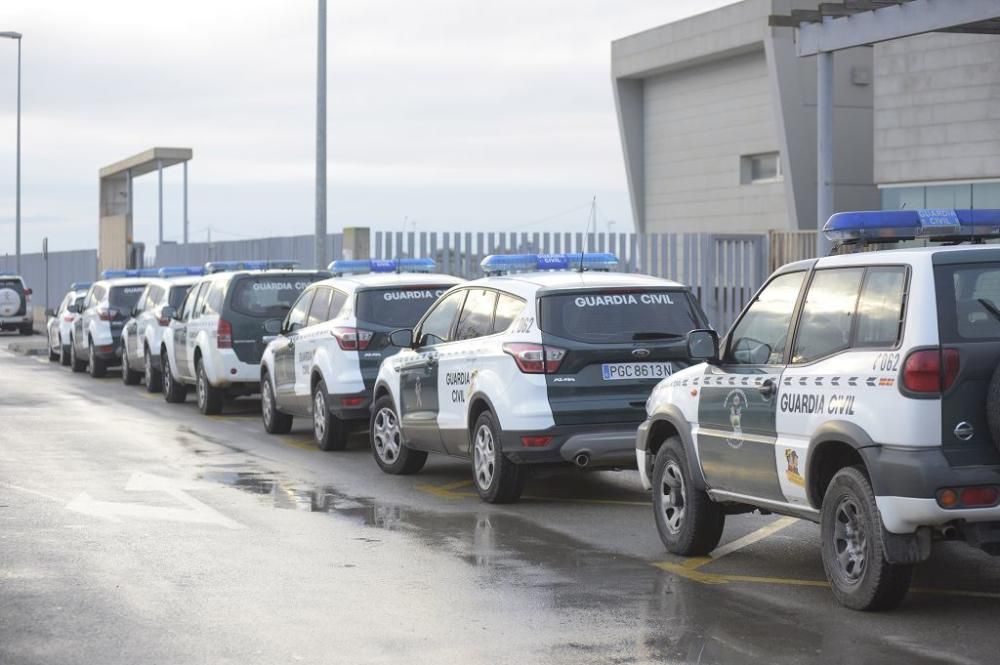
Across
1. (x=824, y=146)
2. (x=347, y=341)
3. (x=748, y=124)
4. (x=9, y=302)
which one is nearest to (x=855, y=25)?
(x=824, y=146)

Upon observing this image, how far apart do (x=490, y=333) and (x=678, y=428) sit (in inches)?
120

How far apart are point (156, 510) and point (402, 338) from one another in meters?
2.88

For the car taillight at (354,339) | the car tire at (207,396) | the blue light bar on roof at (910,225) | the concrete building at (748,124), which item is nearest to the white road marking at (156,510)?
the car taillight at (354,339)

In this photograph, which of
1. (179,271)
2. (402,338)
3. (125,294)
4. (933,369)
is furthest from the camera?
(179,271)

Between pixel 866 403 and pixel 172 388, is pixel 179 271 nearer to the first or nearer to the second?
pixel 172 388

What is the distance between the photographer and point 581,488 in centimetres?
1377

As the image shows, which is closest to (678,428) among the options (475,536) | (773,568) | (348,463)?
(773,568)

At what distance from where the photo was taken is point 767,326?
9.32 meters

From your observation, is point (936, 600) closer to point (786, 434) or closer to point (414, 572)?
point (786, 434)

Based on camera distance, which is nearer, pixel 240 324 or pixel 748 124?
pixel 240 324

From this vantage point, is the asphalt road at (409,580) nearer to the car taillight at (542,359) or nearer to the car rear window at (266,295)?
the car taillight at (542,359)

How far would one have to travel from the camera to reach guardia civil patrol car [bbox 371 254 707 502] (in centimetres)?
1201

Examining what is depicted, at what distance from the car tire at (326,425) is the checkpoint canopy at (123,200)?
116 ft

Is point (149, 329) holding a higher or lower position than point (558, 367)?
higher
